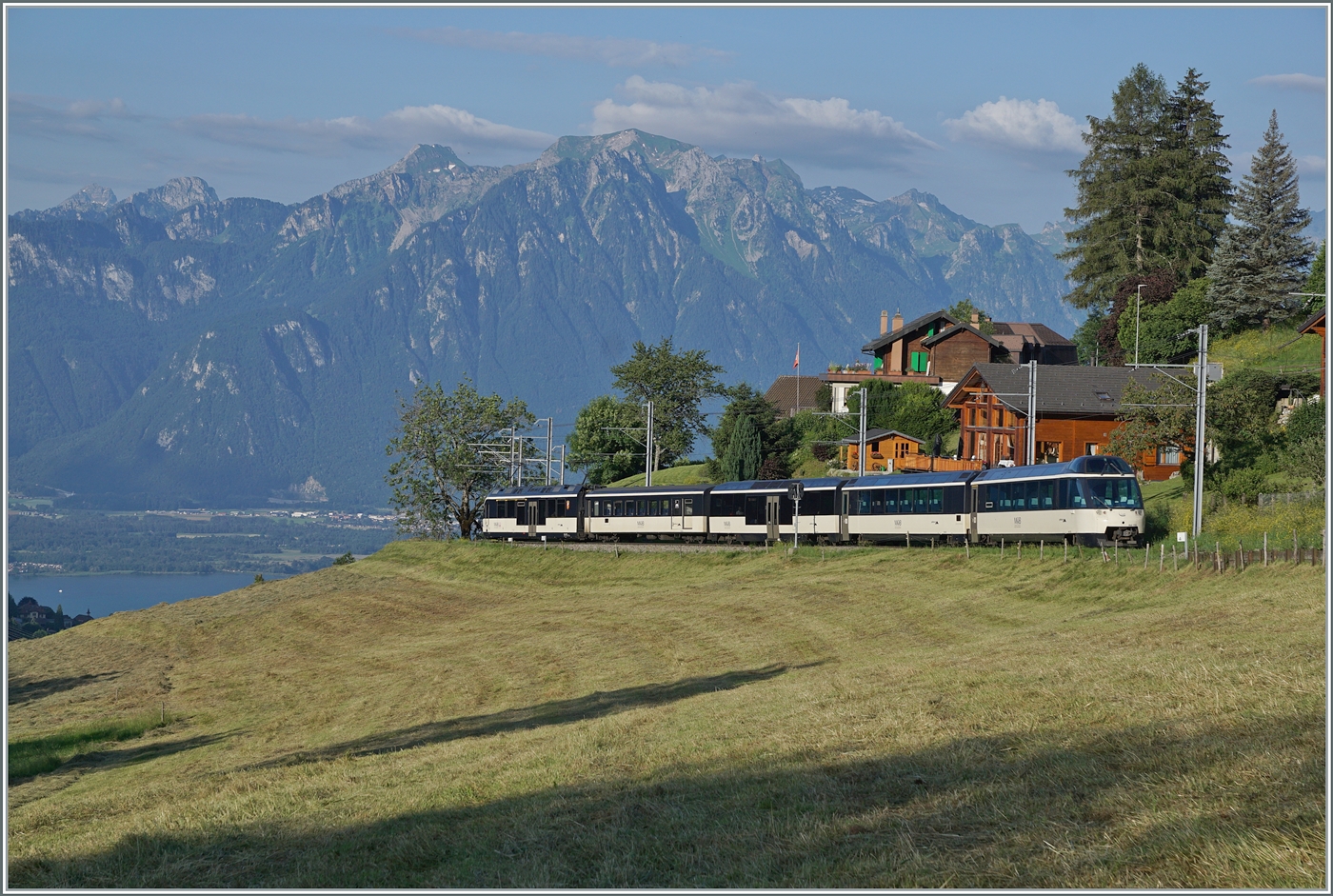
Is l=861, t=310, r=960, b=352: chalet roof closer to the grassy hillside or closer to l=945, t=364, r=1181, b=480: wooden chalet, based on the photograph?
l=945, t=364, r=1181, b=480: wooden chalet

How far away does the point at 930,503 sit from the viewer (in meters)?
53.9

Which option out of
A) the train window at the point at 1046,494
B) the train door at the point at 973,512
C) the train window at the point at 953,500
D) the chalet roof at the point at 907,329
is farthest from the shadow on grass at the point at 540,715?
the chalet roof at the point at 907,329

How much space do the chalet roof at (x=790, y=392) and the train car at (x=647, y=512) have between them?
255ft

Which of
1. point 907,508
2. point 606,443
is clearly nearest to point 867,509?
point 907,508

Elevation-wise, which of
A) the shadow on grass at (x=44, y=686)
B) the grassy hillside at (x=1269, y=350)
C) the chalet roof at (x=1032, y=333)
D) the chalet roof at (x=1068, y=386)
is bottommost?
the shadow on grass at (x=44, y=686)

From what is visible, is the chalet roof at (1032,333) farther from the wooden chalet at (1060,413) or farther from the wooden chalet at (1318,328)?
the wooden chalet at (1318,328)

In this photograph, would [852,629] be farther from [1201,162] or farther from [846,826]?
[1201,162]

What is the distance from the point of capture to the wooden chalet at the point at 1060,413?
246 ft

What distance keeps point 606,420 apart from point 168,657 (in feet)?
260

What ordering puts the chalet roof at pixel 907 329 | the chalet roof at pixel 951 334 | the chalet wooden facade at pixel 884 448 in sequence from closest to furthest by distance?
the chalet wooden facade at pixel 884 448
the chalet roof at pixel 951 334
the chalet roof at pixel 907 329

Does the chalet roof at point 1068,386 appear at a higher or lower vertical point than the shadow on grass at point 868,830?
higher

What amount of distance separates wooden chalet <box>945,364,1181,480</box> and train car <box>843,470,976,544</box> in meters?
16.7

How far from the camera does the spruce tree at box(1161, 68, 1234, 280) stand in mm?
100562

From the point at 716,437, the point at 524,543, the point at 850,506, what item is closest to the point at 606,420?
the point at 716,437
